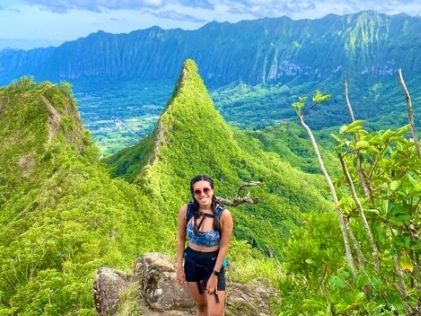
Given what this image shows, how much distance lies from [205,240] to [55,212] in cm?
4299

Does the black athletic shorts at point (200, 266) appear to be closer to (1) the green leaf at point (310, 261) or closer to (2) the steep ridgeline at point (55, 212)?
(1) the green leaf at point (310, 261)

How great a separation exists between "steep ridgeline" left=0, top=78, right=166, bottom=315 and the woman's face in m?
13.0

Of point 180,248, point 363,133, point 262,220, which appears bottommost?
point 262,220

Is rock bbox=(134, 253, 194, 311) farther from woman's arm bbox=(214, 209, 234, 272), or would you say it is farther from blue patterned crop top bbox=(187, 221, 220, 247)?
woman's arm bbox=(214, 209, 234, 272)

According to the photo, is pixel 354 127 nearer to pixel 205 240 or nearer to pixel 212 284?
pixel 205 240

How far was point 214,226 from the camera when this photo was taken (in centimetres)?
1084

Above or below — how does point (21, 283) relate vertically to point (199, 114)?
below

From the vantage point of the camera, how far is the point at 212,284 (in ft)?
36.6

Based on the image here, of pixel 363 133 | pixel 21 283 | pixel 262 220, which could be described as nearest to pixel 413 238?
pixel 363 133

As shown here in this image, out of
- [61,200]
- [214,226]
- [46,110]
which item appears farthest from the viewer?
[46,110]

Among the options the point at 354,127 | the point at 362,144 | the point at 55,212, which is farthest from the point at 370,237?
the point at 55,212

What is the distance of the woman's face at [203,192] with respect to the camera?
10.7 m

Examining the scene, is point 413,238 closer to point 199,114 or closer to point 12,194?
point 12,194

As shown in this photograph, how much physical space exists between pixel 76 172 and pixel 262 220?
57236 mm
